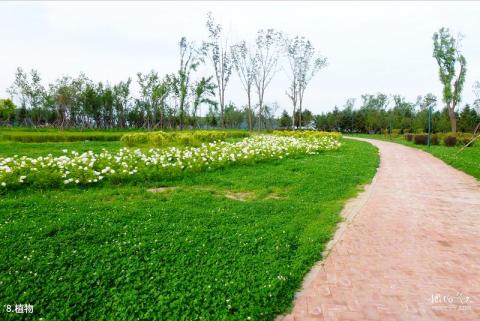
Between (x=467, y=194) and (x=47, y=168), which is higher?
(x=47, y=168)

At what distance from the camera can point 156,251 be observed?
12.6ft

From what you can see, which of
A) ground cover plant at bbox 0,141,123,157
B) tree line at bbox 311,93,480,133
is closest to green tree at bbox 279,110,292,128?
tree line at bbox 311,93,480,133

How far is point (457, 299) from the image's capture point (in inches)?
122

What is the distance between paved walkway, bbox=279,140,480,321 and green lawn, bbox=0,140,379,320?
→ 29 centimetres

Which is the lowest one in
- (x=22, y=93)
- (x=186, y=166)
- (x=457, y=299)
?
(x=457, y=299)

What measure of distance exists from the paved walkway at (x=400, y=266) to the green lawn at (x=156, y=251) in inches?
11.5

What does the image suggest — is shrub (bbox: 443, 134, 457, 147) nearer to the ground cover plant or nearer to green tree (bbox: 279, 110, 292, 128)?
the ground cover plant

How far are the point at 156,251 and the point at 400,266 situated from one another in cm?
298

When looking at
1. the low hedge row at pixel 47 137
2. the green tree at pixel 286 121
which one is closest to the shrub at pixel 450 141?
the low hedge row at pixel 47 137

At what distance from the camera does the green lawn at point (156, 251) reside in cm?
298

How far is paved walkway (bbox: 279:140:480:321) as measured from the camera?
2.93 meters

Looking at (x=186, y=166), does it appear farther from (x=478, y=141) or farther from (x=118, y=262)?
(x=478, y=141)

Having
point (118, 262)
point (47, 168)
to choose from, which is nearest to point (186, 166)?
point (47, 168)

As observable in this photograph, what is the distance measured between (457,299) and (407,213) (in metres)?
2.89
